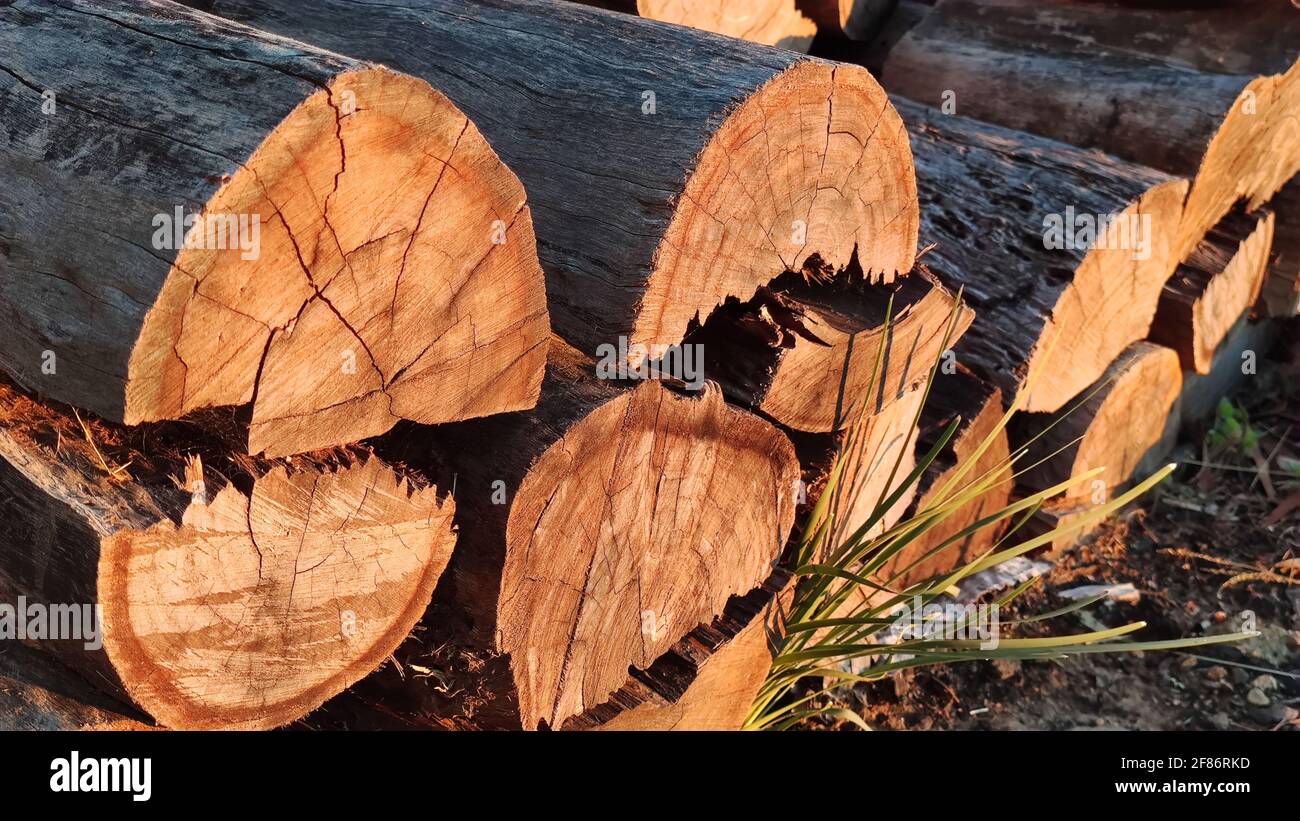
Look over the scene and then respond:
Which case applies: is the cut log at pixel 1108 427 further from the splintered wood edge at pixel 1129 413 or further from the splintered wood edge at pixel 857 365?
the splintered wood edge at pixel 857 365

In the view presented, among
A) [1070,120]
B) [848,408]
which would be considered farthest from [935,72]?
[848,408]

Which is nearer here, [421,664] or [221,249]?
[221,249]

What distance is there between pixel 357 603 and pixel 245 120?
81 centimetres

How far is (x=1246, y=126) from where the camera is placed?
378cm

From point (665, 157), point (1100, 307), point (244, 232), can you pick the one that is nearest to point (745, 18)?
point (1100, 307)

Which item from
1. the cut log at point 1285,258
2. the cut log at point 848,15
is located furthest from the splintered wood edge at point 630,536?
the cut log at point 1285,258

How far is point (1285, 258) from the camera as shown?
14.8 ft

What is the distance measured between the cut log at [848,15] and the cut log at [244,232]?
2740 mm

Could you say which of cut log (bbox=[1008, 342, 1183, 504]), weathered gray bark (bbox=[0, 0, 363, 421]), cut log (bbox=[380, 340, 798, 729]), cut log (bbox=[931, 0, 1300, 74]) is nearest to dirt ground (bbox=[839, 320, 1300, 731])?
cut log (bbox=[1008, 342, 1183, 504])

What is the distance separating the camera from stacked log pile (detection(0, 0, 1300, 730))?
5.09ft

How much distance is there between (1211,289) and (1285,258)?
0.79 m

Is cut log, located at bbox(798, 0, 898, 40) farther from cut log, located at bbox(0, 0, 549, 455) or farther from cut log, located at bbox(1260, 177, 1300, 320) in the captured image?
cut log, located at bbox(0, 0, 549, 455)
